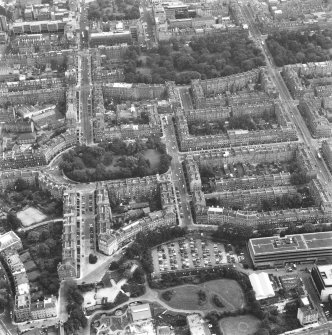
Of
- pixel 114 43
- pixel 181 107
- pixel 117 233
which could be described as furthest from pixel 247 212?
pixel 114 43

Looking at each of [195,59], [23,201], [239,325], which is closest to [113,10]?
[195,59]

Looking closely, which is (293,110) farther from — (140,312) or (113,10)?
(113,10)

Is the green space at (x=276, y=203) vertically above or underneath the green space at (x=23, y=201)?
underneath

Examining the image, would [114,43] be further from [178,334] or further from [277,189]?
[178,334]

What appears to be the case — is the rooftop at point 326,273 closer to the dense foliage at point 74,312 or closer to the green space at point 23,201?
the dense foliage at point 74,312

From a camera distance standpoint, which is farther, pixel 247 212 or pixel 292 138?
pixel 292 138

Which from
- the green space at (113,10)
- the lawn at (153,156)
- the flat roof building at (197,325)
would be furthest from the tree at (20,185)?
the green space at (113,10)
